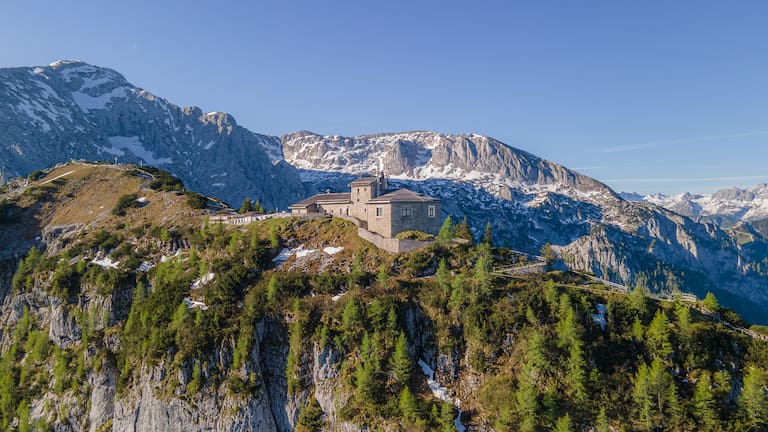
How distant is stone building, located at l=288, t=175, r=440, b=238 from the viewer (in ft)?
287

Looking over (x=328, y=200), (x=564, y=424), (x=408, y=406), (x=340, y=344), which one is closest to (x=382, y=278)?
(x=340, y=344)

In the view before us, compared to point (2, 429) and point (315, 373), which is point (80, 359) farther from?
point (315, 373)

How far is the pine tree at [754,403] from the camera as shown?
170 feet

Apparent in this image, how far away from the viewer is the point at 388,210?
8719 cm

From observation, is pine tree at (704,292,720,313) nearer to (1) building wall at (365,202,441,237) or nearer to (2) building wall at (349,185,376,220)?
(1) building wall at (365,202,441,237)

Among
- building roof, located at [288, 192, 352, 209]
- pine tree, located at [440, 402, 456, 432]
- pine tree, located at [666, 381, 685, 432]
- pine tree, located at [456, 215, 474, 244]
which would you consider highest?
building roof, located at [288, 192, 352, 209]

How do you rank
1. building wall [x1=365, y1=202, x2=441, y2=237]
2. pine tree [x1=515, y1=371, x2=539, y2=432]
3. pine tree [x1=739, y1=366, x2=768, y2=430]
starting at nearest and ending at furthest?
pine tree [x1=739, y1=366, x2=768, y2=430], pine tree [x1=515, y1=371, x2=539, y2=432], building wall [x1=365, y1=202, x2=441, y2=237]

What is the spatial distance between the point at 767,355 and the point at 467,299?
3904 cm

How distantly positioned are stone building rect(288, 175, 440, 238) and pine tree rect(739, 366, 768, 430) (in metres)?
53.9

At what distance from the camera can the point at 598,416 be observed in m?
55.9

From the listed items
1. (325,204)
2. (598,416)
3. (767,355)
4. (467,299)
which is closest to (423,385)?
(467,299)

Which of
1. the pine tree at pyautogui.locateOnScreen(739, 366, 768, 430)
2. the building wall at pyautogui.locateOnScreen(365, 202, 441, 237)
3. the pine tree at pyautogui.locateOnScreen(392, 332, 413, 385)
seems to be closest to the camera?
the pine tree at pyautogui.locateOnScreen(739, 366, 768, 430)

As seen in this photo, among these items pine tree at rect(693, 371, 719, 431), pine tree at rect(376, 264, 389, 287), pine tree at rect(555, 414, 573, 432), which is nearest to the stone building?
pine tree at rect(376, 264, 389, 287)

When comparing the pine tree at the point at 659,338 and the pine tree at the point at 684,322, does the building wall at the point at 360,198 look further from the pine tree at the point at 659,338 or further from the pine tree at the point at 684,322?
the pine tree at the point at 684,322
